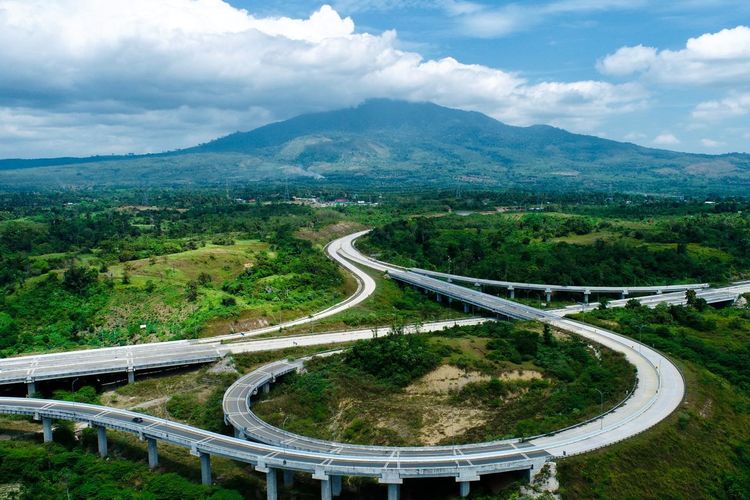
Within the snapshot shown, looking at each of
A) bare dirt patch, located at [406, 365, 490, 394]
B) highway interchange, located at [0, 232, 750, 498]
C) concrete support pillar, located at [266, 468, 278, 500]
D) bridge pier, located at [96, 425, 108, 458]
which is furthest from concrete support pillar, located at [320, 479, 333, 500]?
bridge pier, located at [96, 425, 108, 458]

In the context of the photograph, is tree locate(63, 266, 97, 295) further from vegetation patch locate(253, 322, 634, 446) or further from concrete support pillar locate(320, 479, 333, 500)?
concrete support pillar locate(320, 479, 333, 500)

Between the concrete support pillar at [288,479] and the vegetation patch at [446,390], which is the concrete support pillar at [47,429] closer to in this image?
the vegetation patch at [446,390]

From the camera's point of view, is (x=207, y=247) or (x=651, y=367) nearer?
(x=651, y=367)

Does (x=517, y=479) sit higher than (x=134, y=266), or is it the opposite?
(x=134, y=266)

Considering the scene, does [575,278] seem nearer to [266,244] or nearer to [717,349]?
[717,349]

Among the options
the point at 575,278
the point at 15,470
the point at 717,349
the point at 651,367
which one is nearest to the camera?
the point at 15,470

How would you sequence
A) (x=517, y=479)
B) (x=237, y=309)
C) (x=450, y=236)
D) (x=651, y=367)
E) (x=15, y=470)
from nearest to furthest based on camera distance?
(x=517, y=479)
(x=15, y=470)
(x=651, y=367)
(x=237, y=309)
(x=450, y=236)

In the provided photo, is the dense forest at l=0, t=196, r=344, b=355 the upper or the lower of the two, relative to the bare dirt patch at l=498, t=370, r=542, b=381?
upper

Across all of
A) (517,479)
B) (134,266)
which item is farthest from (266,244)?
(517,479)
